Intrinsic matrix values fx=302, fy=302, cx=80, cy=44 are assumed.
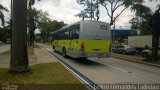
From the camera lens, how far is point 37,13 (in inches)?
2847

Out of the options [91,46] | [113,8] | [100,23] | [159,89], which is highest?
[113,8]

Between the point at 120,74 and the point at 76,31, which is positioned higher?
the point at 76,31

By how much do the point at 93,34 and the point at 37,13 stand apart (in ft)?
172

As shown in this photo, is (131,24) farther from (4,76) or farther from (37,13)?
(4,76)

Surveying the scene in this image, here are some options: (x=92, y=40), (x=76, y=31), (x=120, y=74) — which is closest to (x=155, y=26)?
(x=92, y=40)

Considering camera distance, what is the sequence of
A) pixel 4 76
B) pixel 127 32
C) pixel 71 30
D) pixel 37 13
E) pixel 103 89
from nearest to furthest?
pixel 103 89
pixel 4 76
pixel 71 30
pixel 37 13
pixel 127 32

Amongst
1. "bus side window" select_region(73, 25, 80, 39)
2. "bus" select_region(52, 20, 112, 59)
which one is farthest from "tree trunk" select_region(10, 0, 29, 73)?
"bus side window" select_region(73, 25, 80, 39)

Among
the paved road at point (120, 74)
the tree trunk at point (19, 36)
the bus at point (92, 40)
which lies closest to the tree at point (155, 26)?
the bus at point (92, 40)

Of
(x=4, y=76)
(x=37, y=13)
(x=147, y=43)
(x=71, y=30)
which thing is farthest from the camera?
(x=37, y=13)

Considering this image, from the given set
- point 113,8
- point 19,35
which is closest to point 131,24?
point 113,8

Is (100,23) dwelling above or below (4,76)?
above

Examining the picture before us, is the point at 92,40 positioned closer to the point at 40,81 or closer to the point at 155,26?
the point at 155,26

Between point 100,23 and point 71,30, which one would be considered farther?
point 71,30

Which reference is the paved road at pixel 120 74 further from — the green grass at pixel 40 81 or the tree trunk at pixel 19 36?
the tree trunk at pixel 19 36
